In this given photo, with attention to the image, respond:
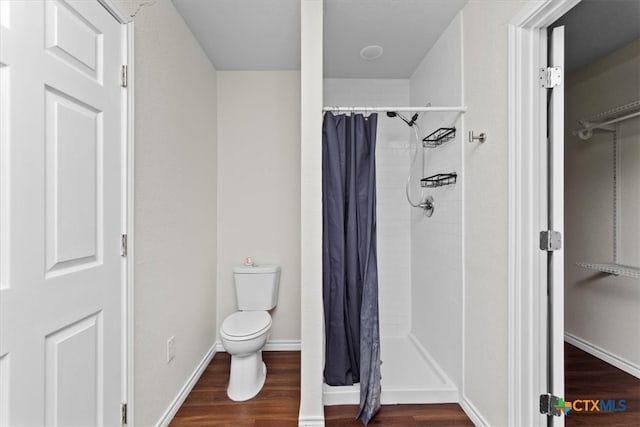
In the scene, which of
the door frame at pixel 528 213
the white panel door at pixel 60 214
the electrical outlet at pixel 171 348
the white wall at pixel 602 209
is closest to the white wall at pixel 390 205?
the white wall at pixel 602 209

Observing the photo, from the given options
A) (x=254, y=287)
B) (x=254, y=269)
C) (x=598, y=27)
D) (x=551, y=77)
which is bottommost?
(x=254, y=287)

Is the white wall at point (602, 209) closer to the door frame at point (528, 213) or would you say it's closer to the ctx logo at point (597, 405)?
the ctx logo at point (597, 405)

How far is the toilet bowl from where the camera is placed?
1992 millimetres

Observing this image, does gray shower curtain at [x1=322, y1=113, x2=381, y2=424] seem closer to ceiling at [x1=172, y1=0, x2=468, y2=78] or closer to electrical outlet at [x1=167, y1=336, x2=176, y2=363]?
ceiling at [x1=172, y1=0, x2=468, y2=78]

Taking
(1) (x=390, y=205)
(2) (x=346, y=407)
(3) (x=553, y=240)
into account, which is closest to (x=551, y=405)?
(3) (x=553, y=240)

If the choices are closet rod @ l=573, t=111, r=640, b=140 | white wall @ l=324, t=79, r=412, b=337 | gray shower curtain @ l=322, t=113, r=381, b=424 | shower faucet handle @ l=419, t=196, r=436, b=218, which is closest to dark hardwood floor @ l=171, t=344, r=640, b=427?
gray shower curtain @ l=322, t=113, r=381, b=424

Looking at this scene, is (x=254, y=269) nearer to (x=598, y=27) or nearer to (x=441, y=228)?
(x=441, y=228)

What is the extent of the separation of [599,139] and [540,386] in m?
2.16

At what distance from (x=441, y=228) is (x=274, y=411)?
161 centimetres

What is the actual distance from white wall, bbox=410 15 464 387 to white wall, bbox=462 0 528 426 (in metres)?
0.10

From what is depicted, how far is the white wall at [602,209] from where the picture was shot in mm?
2303

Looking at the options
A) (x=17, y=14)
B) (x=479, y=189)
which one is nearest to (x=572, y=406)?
(x=479, y=189)

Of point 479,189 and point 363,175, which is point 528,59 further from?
point 363,175

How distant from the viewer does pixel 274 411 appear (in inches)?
75.0
